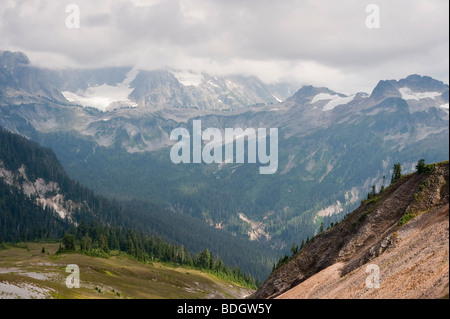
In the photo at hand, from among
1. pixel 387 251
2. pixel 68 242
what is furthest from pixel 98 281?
pixel 387 251

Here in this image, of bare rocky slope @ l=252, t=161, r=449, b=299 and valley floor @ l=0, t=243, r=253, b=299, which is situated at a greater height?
bare rocky slope @ l=252, t=161, r=449, b=299

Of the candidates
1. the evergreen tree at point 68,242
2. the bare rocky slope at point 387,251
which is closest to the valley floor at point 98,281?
the evergreen tree at point 68,242

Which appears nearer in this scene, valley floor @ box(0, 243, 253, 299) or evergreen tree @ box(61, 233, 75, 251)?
valley floor @ box(0, 243, 253, 299)

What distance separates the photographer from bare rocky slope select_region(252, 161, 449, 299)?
2120 inches

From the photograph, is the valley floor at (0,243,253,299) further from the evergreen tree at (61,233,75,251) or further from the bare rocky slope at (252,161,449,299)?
the bare rocky slope at (252,161,449,299)

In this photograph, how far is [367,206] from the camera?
9462 cm

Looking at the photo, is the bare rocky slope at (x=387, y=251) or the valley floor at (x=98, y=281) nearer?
the bare rocky slope at (x=387, y=251)

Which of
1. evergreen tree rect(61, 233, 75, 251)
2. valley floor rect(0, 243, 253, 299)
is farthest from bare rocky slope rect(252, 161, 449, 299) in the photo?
evergreen tree rect(61, 233, 75, 251)

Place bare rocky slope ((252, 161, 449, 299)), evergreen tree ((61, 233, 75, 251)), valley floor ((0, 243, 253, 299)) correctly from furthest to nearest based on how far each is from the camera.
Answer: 1. evergreen tree ((61, 233, 75, 251))
2. valley floor ((0, 243, 253, 299))
3. bare rocky slope ((252, 161, 449, 299))

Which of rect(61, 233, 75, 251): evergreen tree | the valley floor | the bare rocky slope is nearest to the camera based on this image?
the bare rocky slope

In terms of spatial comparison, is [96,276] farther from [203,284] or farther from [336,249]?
[336,249]

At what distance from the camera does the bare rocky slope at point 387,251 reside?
53.8 m

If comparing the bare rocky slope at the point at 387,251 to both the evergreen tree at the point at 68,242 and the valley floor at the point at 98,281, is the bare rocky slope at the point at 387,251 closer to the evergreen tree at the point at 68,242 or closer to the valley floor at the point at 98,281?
the valley floor at the point at 98,281

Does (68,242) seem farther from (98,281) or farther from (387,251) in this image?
(387,251)
